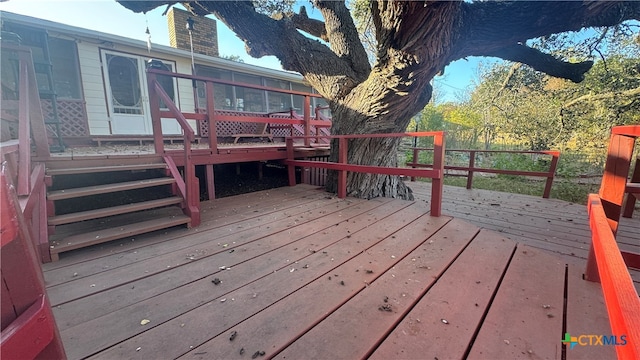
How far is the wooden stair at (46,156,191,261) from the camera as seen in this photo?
2.07 meters

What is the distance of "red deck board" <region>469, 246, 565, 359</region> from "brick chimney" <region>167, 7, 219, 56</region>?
8.94m

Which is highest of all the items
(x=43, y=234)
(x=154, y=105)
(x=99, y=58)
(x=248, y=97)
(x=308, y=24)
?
(x=308, y=24)

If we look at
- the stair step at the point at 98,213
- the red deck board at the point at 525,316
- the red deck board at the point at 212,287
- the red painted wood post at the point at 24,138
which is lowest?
the red deck board at the point at 525,316

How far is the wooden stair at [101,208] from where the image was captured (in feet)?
6.79

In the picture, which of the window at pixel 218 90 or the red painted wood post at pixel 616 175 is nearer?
the red painted wood post at pixel 616 175

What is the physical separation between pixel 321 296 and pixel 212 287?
2.20 ft

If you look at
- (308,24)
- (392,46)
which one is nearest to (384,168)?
(392,46)

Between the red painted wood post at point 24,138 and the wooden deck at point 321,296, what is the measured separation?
61 cm

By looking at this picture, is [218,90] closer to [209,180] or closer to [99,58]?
[99,58]

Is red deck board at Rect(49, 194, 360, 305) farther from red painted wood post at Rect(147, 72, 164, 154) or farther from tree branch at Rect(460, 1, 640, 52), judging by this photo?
tree branch at Rect(460, 1, 640, 52)

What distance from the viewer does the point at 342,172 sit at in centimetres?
375

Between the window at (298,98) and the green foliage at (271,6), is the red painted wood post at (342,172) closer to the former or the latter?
the green foliage at (271,6)

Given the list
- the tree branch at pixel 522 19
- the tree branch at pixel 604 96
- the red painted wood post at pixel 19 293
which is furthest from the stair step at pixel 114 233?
the tree branch at pixel 604 96

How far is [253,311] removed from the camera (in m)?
1.34
